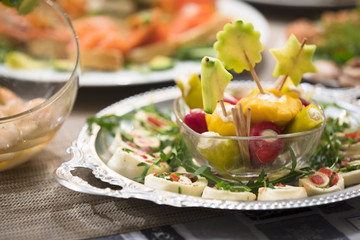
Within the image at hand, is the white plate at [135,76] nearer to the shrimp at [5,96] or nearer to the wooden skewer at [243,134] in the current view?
the shrimp at [5,96]

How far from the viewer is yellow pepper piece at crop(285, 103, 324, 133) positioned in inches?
39.4

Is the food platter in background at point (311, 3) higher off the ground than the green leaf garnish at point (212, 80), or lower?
lower

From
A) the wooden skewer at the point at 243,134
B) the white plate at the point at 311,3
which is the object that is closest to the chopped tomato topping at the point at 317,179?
the wooden skewer at the point at 243,134

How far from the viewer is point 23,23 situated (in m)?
1.73

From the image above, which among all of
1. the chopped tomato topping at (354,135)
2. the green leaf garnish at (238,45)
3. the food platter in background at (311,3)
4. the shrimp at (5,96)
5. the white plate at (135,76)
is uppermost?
the green leaf garnish at (238,45)

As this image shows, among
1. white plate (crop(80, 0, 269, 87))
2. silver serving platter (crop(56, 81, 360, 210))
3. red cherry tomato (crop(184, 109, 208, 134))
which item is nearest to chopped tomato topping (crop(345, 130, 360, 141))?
silver serving platter (crop(56, 81, 360, 210))

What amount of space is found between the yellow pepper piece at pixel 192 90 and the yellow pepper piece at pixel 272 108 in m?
0.16

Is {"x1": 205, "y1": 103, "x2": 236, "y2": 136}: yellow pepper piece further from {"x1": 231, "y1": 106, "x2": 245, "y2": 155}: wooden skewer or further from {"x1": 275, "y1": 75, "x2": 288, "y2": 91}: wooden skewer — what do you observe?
{"x1": 275, "y1": 75, "x2": 288, "y2": 91}: wooden skewer

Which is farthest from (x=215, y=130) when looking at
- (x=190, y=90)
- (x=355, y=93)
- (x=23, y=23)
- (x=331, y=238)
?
(x=23, y=23)

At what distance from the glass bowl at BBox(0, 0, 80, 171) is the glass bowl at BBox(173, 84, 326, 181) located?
0.97 ft

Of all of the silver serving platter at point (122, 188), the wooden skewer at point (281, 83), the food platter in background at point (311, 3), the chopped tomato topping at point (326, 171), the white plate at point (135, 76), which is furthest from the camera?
the food platter in background at point (311, 3)

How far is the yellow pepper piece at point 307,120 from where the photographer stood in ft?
3.28

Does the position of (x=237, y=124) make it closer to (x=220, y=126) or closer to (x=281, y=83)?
(x=220, y=126)

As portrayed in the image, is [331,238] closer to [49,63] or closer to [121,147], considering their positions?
[121,147]
